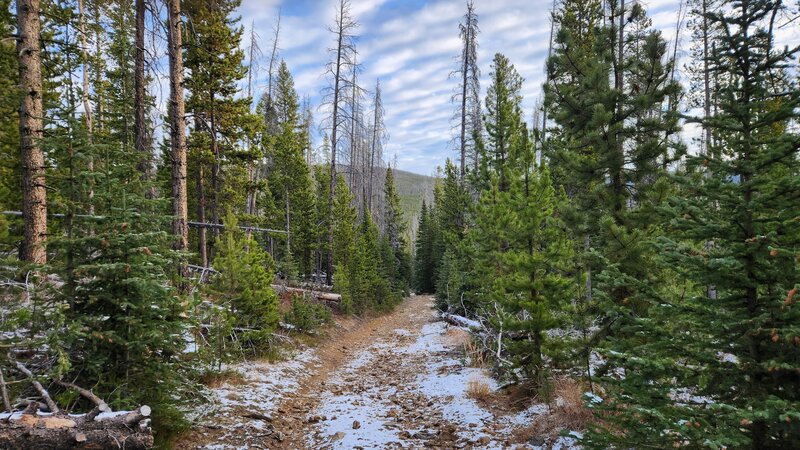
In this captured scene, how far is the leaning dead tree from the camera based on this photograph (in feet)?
11.7

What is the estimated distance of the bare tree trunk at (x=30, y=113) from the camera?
22.7ft

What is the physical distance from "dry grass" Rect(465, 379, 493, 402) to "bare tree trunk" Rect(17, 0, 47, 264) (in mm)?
8498

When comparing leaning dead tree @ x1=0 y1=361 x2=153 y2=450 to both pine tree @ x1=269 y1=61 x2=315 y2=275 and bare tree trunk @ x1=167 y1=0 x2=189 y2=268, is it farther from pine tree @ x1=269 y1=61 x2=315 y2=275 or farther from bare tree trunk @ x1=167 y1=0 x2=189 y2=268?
pine tree @ x1=269 y1=61 x2=315 y2=275

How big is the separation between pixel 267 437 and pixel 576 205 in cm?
711

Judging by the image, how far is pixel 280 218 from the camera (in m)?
26.6

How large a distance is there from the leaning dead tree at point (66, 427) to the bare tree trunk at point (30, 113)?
4.19 m

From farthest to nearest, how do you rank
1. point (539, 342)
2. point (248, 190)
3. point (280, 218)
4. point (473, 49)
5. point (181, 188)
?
point (280, 218), point (473, 49), point (248, 190), point (181, 188), point (539, 342)

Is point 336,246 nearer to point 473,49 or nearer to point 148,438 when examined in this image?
point 473,49

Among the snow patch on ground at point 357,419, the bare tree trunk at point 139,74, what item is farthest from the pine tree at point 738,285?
the bare tree trunk at point 139,74

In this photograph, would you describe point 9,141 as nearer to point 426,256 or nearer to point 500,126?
point 500,126

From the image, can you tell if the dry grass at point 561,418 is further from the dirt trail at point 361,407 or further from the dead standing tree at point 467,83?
the dead standing tree at point 467,83

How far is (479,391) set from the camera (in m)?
7.70

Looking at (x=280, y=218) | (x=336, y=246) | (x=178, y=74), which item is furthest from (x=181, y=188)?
(x=280, y=218)

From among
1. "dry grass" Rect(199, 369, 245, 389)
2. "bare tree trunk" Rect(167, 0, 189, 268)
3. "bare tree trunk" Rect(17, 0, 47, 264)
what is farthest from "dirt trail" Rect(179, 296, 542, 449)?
"bare tree trunk" Rect(17, 0, 47, 264)
